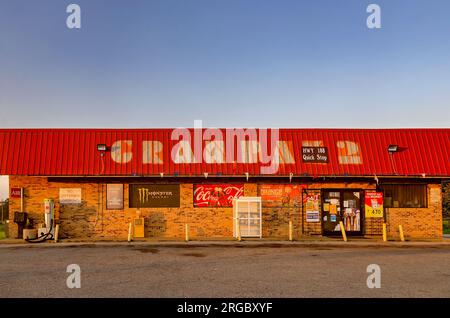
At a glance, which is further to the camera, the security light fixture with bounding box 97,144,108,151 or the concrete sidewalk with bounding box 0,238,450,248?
the security light fixture with bounding box 97,144,108,151

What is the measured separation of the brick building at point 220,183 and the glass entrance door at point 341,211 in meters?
0.05

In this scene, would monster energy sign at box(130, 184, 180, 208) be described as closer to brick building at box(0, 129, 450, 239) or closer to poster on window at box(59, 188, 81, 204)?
brick building at box(0, 129, 450, 239)

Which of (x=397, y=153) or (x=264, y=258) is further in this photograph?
(x=397, y=153)

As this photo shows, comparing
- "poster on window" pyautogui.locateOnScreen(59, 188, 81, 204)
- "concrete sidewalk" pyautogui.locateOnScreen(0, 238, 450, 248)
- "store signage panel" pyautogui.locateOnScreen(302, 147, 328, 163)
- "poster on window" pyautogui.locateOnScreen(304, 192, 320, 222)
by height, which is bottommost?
"concrete sidewalk" pyautogui.locateOnScreen(0, 238, 450, 248)

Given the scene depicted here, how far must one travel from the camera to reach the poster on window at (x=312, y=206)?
946 inches

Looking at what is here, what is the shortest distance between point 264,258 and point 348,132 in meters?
11.6

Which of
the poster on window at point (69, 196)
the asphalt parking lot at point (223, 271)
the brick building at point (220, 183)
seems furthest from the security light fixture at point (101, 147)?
the asphalt parking lot at point (223, 271)

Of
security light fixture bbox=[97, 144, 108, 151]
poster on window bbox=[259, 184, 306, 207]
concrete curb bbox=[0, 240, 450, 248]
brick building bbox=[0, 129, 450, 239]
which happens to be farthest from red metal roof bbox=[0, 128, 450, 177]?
concrete curb bbox=[0, 240, 450, 248]

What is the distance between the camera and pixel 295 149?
80.8ft

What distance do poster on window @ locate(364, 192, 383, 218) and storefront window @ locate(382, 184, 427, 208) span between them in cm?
36

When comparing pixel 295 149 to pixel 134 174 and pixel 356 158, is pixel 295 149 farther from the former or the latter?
pixel 134 174

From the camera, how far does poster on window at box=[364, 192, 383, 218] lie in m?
24.1

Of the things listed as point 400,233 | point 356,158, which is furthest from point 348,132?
point 400,233

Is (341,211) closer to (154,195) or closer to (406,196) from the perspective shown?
(406,196)
